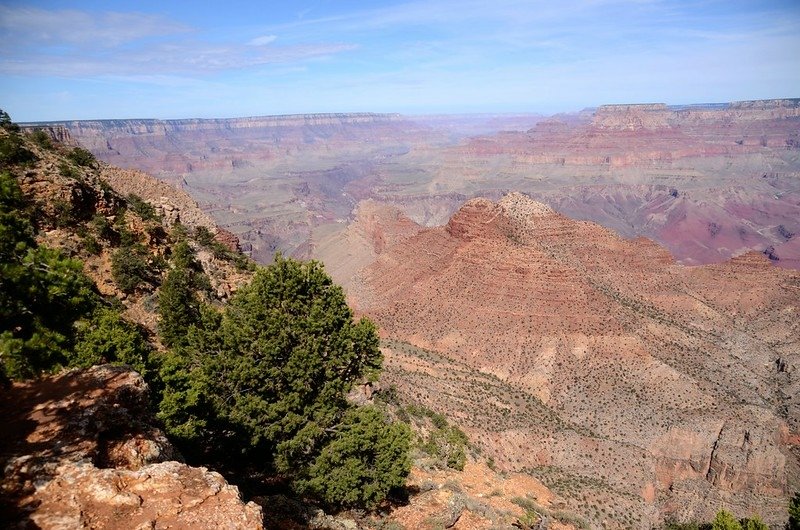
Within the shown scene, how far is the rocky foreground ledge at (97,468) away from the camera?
27.8 feet

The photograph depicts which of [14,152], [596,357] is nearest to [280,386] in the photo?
[14,152]

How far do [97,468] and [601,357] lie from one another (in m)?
52.2

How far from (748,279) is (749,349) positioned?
18048mm

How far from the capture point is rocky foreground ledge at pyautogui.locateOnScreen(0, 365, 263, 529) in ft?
27.8

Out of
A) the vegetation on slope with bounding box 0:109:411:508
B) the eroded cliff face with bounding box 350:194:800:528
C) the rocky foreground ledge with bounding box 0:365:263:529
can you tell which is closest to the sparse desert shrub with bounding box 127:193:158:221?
the vegetation on slope with bounding box 0:109:411:508

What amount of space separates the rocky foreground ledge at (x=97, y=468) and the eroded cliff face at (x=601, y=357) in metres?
29.9

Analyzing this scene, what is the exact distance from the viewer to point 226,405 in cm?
1833

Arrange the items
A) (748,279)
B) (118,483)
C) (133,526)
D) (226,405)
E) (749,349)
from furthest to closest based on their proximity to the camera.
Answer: (748,279) → (749,349) → (226,405) → (118,483) → (133,526)

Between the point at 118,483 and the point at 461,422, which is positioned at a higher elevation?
the point at 118,483

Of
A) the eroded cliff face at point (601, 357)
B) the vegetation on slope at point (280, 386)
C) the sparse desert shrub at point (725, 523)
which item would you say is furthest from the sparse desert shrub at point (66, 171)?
the sparse desert shrub at point (725, 523)

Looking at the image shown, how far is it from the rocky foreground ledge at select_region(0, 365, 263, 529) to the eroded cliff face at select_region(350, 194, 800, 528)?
98.2ft

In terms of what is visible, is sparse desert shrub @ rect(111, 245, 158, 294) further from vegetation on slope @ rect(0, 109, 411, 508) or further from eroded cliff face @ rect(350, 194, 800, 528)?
eroded cliff face @ rect(350, 194, 800, 528)

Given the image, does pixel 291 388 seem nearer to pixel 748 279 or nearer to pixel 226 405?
pixel 226 405

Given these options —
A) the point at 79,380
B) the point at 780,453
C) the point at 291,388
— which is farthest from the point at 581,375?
the point at 79,380
